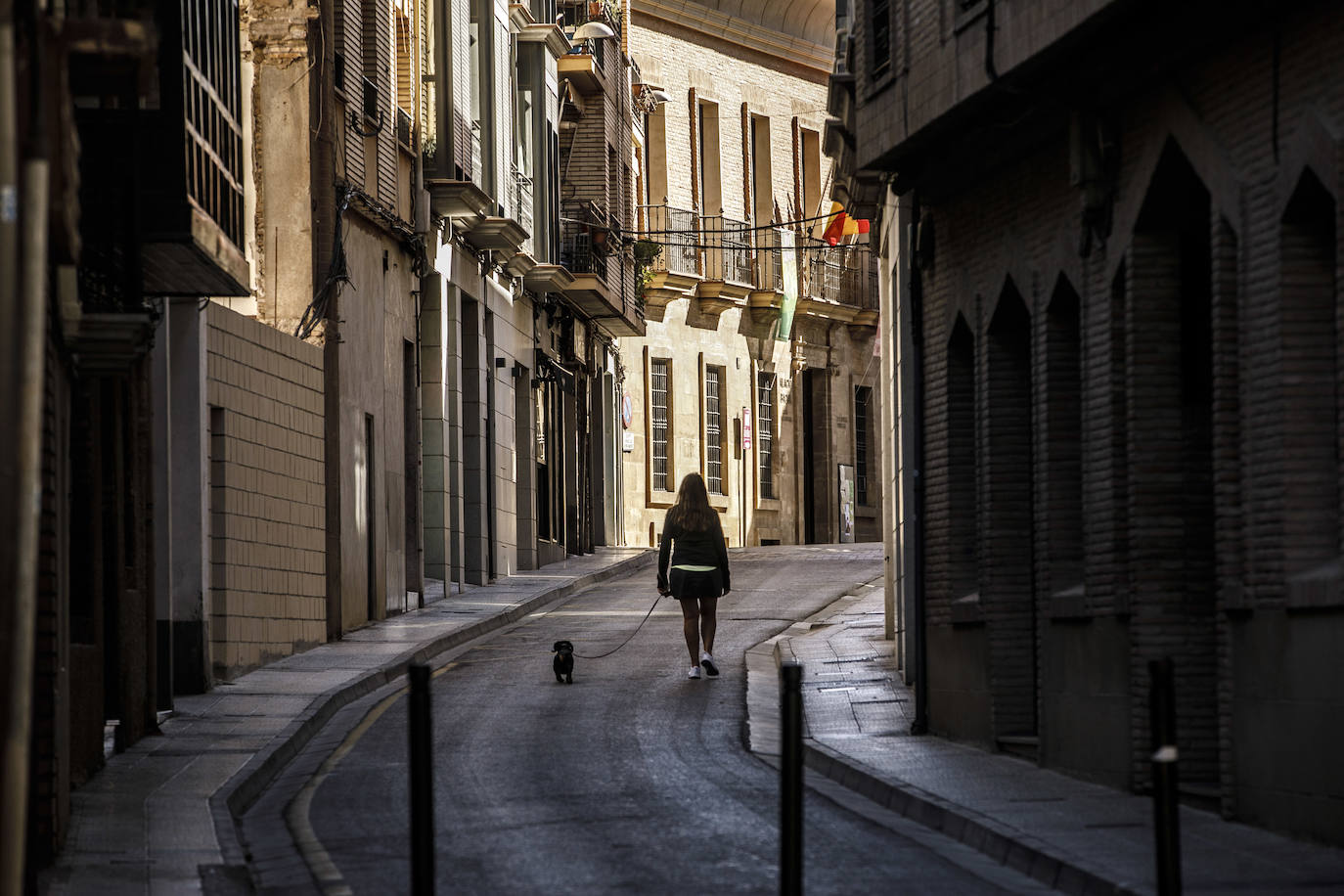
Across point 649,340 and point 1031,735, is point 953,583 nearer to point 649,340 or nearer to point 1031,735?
point 1031,735

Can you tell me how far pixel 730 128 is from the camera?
53656 mm

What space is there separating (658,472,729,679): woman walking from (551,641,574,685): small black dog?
1101 mm

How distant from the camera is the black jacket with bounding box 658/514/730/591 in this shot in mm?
20031

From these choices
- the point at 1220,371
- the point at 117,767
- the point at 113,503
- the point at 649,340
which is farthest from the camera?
the point at 649,340

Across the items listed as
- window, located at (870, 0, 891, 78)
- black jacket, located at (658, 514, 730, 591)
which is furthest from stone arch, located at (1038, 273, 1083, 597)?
black jacket, located at (658, 514, 730, 591)

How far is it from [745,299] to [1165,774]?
151 feet

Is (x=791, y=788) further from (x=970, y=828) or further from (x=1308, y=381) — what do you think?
(x=1308, y=381)

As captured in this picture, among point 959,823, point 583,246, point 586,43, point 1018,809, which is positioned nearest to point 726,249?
point 586,43

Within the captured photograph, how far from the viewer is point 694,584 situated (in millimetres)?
19859

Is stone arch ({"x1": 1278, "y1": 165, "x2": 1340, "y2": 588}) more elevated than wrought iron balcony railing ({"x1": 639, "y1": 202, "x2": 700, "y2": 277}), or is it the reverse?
wrought iron balcony railing ({"x1": 639, "y1": 202, "x2": 700, "y2": 277})

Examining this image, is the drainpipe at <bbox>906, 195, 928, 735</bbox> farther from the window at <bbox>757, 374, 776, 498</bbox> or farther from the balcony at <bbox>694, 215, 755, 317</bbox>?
the window at <bbox>757, 374, 776, 498</bbox>

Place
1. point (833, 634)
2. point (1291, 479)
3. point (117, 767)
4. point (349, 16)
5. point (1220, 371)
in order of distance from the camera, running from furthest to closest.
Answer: point (349, 16)
point (833, 634)
point (117, 767)
point (1220, 371)
point (1291, 479)

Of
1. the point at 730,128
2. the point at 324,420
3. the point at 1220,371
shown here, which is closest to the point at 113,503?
the point at 1220,371

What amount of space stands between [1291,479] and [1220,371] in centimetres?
93
